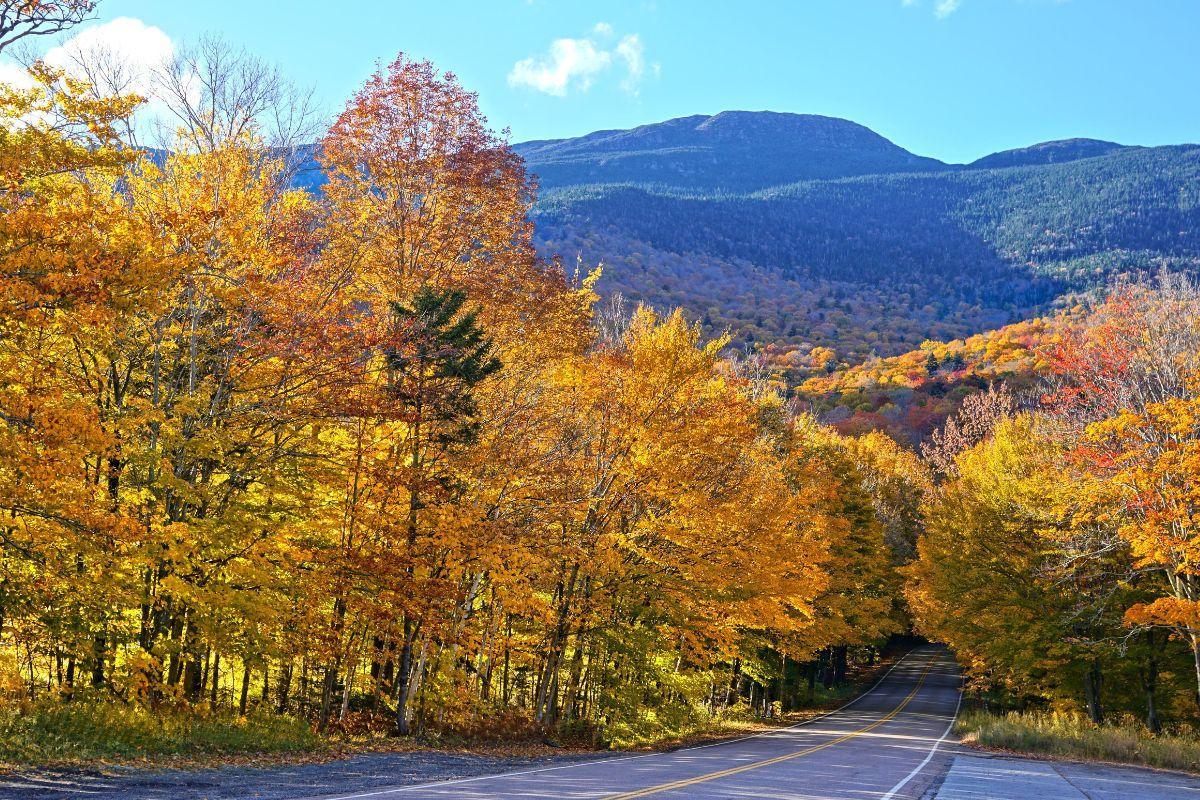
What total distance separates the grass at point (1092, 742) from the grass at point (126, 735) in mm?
22848

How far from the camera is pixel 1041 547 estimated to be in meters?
33.9

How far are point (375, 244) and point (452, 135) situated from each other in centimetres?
319

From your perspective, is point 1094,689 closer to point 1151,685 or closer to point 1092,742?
point 1151,685

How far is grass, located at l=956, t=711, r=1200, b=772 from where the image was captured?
23.9 meters

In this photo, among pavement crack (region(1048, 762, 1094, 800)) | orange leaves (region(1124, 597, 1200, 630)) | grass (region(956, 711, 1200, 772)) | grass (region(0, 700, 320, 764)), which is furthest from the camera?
grass (region(956, 711, 1200, 772))

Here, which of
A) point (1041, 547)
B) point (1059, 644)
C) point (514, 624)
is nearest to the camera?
point (514, 624)

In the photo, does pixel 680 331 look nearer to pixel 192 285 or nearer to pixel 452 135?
pixel 452 135

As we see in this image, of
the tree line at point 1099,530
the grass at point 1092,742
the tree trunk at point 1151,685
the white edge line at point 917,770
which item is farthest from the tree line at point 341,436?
the tree trunk at point 1151,685

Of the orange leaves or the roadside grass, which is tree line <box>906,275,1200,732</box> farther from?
the roadside grass

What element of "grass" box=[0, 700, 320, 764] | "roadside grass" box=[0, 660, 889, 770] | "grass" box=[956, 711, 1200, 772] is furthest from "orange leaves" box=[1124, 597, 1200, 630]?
"grass" box=[0, 700, 320, 764]

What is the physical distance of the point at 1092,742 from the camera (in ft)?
85.6

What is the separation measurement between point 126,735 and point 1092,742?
87.5 feet

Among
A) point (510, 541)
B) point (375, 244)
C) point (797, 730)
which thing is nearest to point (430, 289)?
point (375, 244)

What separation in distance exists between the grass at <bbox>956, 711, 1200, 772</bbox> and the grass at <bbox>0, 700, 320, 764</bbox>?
75.0ft
